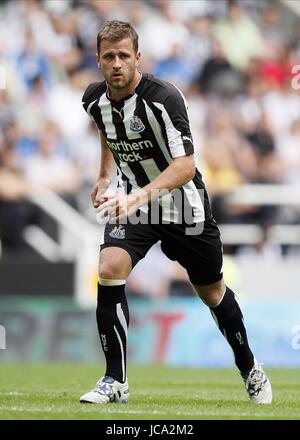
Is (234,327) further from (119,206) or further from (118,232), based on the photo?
(119,206)

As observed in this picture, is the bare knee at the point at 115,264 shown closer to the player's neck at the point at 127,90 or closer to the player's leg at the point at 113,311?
the player's leg at the point at 113,311

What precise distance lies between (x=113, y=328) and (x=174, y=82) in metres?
9.65

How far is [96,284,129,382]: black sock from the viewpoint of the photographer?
23.8 ft

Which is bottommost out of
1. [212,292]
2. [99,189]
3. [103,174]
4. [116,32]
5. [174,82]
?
[212,292]

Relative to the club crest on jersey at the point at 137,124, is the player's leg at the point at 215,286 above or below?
below

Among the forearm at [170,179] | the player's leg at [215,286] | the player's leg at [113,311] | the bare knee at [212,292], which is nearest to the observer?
the forearm at [170,179]

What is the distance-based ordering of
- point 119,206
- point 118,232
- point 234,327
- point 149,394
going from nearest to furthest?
point 119,206
point 118,232
point 234,327
point 149,394

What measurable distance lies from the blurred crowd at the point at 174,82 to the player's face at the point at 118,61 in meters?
7.68

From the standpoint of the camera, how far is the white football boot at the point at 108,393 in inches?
279

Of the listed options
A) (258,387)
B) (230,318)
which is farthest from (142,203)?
(258,387)

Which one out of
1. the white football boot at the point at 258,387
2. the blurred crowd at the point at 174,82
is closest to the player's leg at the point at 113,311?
the white football boot at the point at 258,387

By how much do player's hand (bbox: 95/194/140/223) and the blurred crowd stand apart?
791 cm

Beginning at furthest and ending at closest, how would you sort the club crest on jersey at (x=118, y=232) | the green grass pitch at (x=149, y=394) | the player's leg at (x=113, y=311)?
the club crest on jersey at (x=118, y=232) → the player's leg at (x=113, y=311) → the green grass pitch at (x=149, y=394)

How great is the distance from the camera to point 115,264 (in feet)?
23.5
